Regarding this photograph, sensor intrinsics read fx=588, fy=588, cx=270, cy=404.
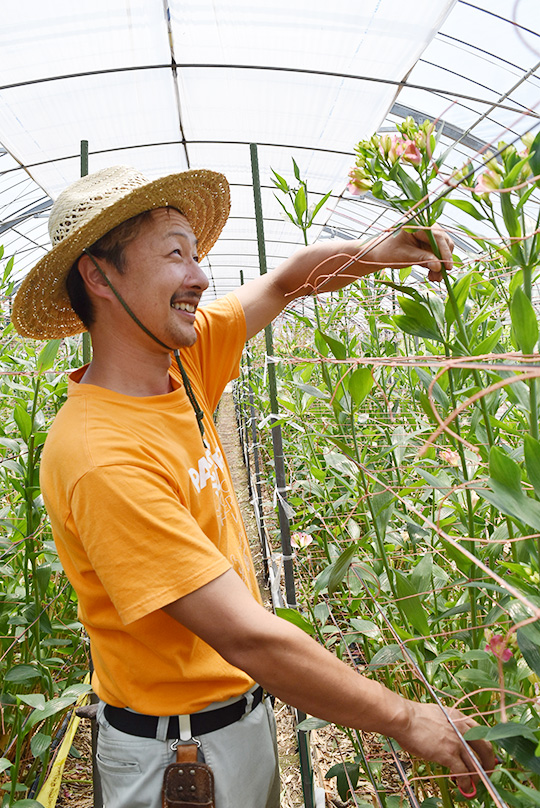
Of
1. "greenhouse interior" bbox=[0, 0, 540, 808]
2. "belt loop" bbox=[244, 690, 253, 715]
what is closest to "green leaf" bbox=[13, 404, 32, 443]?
"greenhouse interior" bbox=[0, 0, 540, 808]

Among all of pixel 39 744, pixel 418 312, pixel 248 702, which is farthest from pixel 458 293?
pixel 39 744

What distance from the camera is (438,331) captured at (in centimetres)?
89

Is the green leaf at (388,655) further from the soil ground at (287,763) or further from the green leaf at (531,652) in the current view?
the soil ground at (287,763)

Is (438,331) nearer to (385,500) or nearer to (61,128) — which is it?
(385,500)

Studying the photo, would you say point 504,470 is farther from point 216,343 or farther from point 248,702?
point 216,343

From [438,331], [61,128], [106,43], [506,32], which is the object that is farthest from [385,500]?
[61,128]

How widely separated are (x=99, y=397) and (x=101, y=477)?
0.19 meters

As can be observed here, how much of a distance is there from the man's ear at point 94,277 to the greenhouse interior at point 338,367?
1 centimetres

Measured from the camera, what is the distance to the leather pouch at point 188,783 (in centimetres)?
101

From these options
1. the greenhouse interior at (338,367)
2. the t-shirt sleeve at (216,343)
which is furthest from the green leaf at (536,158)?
the t-shirt sleeve at (216,343)

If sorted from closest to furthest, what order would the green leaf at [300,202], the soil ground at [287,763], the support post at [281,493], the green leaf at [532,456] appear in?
the green leaf at [532,456] → the green leaf at [300,202] → the support post at [281,493] → the soil ground at [287,763]

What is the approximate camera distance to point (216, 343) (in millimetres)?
1427

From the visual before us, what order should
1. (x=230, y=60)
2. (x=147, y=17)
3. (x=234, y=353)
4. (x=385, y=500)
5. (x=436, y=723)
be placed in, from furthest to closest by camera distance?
(x=230, y=60) < (x=147, y=17) < (x=234, y=353) < (x=385, y=500) < (x=436, y=723)

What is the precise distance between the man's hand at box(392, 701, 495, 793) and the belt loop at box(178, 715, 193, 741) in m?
0.40
